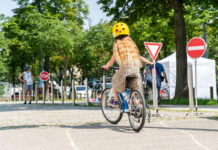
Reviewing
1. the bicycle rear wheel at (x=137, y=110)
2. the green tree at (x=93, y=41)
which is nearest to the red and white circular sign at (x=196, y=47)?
the bicycle rear wheel at (x=137, y=110)

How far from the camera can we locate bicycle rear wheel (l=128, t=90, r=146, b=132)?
5298 millimetres

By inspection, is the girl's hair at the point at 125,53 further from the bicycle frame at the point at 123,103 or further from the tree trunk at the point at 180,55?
the tree trunk at the point at 180,55

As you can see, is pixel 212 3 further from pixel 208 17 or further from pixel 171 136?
pixel 171 136

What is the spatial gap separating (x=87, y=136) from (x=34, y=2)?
27.8m

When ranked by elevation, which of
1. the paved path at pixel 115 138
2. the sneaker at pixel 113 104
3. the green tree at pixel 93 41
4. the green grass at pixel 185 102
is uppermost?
the green tree at pixel 93 41

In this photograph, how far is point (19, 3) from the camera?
31.0m

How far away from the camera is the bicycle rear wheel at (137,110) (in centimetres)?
530

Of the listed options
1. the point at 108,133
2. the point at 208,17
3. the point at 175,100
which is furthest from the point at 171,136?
the point at 208,17

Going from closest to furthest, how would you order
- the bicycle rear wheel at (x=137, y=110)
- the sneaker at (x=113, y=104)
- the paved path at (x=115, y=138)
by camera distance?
1. the paved path at (x=115, y=138)
2. the bicycle rear wheel at (x=137, y=110)
3. the sneaker at (x=113, y=104)

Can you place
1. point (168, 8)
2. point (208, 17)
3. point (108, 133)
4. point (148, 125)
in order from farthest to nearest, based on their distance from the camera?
point (208, 17)
point (168, 8)
point (148, 125)
point (108, 133)

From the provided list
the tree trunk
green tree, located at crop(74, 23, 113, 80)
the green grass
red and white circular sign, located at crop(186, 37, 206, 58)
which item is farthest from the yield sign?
green tree, located at crop(74, 23, 113, 80)

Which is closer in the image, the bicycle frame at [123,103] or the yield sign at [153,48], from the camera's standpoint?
the bicycle frame at [123,103]

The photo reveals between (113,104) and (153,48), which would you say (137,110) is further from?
(153,48)

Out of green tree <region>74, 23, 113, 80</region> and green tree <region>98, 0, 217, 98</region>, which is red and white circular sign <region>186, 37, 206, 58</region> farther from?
→ green tree <region>74, 23, 113, 80</region>
